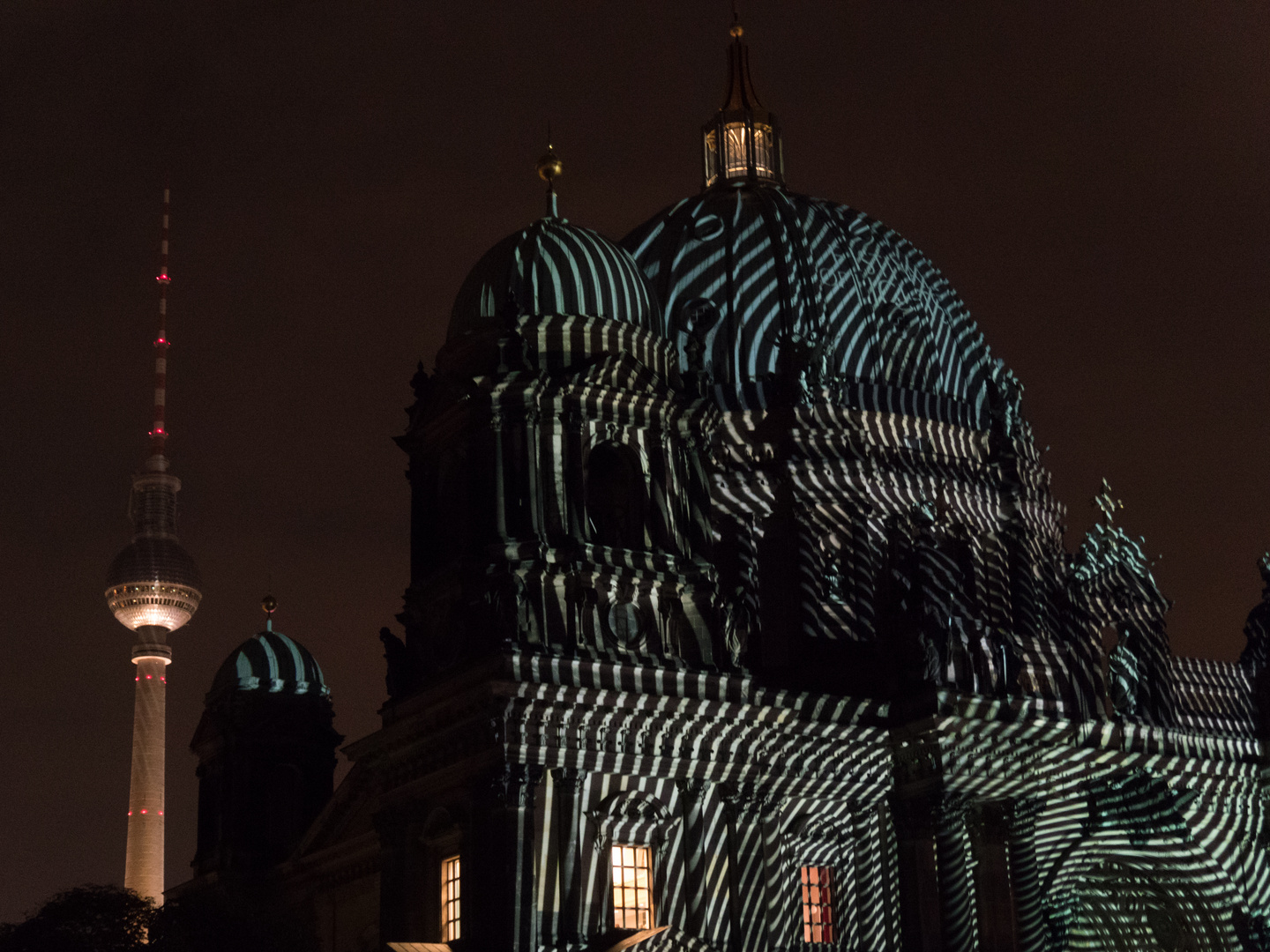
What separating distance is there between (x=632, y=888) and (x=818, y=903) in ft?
22.1

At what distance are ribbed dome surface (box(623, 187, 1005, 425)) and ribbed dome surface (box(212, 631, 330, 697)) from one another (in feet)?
55.7

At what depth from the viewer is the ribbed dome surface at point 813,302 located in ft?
225

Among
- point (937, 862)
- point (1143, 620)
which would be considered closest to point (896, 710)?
point (937, 862)

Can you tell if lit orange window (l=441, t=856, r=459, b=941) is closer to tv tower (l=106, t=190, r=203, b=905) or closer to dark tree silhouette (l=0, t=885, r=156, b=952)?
dark tree silhouette (l=0, t=885, r=156, b=952)

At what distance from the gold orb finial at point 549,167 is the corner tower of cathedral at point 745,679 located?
12cm

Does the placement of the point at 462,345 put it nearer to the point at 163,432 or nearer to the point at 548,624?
the point at 548,624

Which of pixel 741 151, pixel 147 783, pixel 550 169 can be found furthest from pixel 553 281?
pixel 147 783

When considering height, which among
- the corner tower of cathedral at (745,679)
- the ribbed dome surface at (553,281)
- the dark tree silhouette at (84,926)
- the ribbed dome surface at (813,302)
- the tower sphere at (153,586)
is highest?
the tower sphere at (153,586)

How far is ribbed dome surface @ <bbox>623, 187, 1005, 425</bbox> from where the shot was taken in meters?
68.7

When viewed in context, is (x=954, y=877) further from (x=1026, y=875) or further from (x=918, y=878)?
(x=1026, y=875)

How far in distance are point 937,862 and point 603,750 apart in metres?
10.4

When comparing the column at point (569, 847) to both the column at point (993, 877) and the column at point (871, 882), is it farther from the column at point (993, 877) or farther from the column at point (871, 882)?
the column at point (993, 877)

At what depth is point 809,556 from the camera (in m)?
63.5

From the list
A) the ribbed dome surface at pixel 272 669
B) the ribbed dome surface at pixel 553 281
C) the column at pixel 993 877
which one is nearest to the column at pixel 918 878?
the column at pixel 993 877
